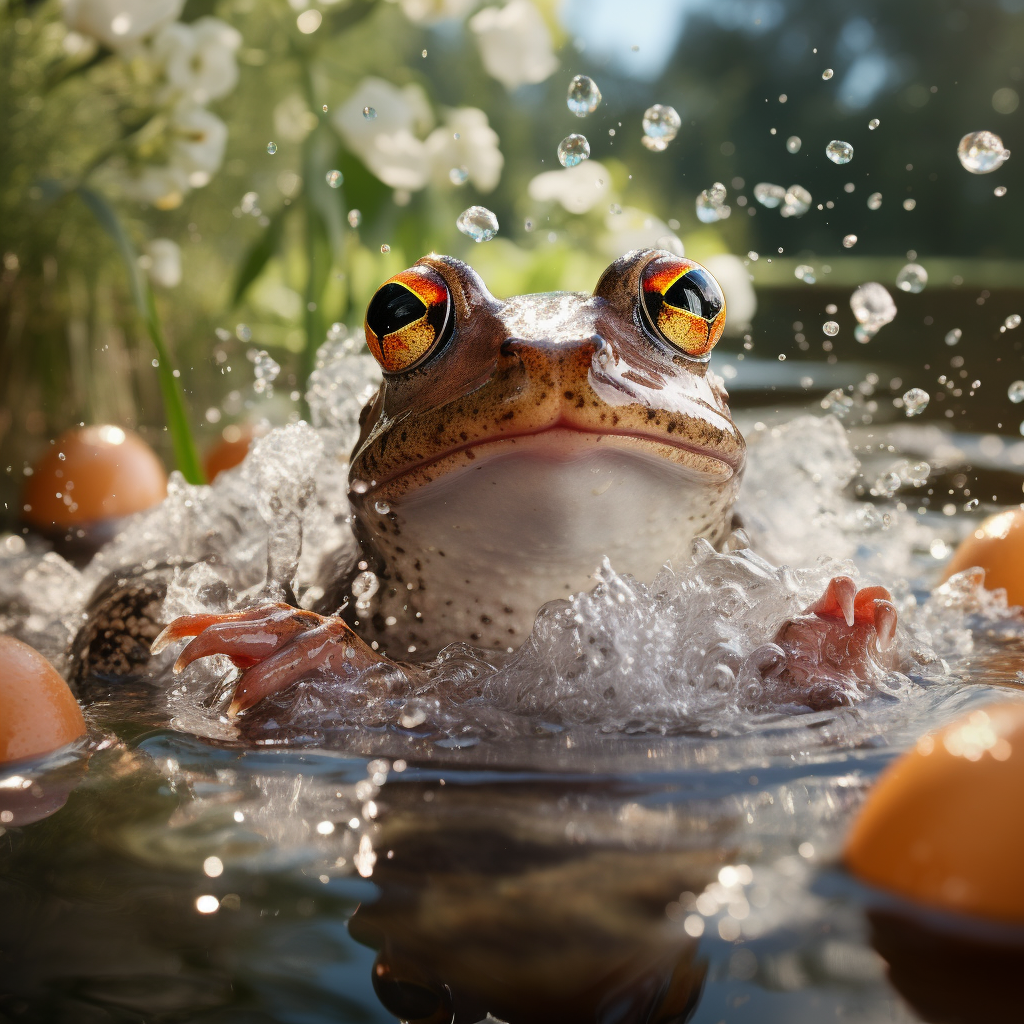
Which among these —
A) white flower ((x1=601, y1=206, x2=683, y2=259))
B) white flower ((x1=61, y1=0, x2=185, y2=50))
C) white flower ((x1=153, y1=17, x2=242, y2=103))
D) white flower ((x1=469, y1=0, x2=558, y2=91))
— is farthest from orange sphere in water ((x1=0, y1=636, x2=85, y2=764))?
white flower ((x1=601, y1=206, x2=683, y2=259))

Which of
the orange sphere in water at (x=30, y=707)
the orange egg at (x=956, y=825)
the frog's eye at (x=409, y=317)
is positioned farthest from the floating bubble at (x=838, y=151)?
the orange sphere in water at (x=30, y=707)

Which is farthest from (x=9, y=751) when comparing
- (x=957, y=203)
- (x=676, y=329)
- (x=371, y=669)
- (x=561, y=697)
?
(x=957, y=203)

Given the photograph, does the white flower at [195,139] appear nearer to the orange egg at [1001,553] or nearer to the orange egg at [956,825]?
the orange egg at [1001,553]

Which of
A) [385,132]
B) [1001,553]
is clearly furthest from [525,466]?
[385,132]

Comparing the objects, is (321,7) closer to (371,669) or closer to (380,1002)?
(371,669)

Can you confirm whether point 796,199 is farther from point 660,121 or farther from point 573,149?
point 573,149

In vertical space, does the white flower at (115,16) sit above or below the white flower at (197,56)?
above

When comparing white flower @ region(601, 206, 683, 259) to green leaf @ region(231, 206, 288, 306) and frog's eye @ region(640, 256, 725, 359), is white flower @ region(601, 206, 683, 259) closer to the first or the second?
green leaf @ region(231, 206, 288, 306)
